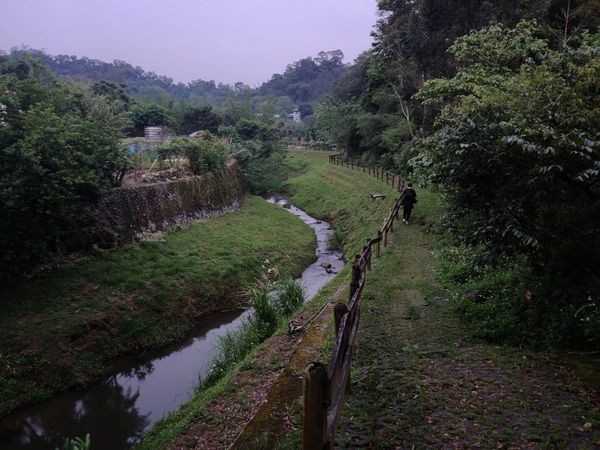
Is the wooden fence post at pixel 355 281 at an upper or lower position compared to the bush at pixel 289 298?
upper

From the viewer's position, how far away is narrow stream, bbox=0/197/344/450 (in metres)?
10.7

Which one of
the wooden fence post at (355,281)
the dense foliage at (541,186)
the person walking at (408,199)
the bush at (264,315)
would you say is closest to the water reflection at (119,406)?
the bush at (264,315)

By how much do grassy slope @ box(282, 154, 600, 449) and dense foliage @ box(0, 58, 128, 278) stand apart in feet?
34.6

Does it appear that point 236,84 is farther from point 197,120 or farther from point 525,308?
point 525,308

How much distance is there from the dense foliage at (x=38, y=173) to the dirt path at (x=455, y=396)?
10842 millimetres

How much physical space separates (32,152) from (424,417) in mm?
13176

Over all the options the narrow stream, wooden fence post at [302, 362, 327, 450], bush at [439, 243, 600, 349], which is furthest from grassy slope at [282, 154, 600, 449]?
the narrow stream

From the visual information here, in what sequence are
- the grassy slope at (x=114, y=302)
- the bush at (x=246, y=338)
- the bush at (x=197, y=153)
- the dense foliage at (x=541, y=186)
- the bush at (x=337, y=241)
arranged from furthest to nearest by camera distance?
the bush at (x=197, y=153), the bush at (x=337, y=241), the grassy slope at (x=114, y=302), the bush at (x=246, y=338), the dense foliage at (x=541, y=186)

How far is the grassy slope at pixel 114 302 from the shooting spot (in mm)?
12625

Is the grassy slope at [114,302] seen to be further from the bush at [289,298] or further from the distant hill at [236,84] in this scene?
the distant hill at [236,84]

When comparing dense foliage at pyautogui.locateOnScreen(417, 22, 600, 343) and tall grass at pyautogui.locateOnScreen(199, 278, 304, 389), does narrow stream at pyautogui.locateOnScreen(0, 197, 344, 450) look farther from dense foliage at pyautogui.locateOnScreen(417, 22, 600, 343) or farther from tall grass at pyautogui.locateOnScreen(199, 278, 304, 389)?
dense foliage at pyautogui.locateOnScreen(417, 22, 600, 343)

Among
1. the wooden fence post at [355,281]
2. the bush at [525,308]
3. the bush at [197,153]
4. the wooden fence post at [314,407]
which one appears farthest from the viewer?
the bush at [197,153]

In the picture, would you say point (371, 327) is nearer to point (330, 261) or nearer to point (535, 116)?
point (535, 116)

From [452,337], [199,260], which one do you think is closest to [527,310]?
[452,337]
